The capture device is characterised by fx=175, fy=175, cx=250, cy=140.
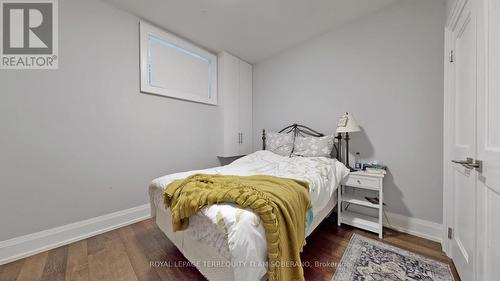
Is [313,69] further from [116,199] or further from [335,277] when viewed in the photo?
[116,199]

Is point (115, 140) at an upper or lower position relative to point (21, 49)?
lower

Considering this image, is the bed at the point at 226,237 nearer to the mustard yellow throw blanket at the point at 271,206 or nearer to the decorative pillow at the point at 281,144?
the mustard yellow throw blanket at the point at 271,206

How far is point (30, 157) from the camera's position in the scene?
166 centimetres

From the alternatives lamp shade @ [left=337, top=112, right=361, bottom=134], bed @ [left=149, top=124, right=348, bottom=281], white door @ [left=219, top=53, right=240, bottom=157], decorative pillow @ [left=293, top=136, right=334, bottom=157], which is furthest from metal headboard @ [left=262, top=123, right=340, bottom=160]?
bed @ [left=149, top=124, right=348, bottom=281]

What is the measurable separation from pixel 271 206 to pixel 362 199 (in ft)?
5.55

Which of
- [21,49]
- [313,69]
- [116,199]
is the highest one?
[313,69]

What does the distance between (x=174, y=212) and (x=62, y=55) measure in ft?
6.78

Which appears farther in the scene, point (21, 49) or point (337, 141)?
point (337, 141)

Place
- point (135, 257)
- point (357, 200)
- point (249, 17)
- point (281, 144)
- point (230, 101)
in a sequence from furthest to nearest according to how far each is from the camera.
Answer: point (230, 101), point (281, 144), point (249, 17), point (357, 200), point (135, 257)

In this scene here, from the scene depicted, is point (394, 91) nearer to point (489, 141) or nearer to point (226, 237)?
point (489, 141)

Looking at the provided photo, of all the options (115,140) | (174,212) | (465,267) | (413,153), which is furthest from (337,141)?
(115,140)

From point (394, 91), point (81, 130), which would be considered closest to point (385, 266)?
point (394, 91)

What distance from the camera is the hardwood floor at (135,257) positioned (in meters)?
1.38

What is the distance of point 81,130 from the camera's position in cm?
191
